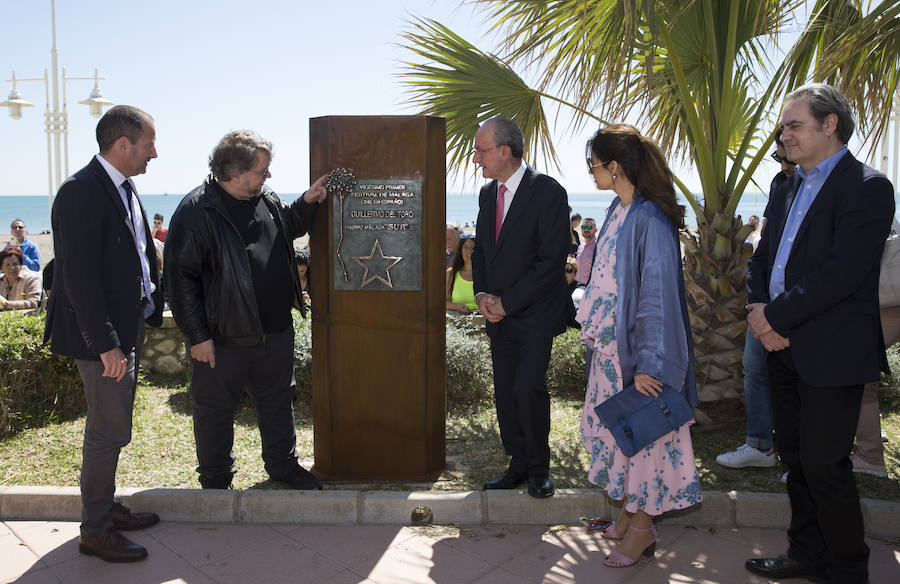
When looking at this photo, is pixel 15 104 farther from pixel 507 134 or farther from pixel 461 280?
pixel 507 134

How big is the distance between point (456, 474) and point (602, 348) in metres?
1.50

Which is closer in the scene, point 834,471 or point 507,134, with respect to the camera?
point 834,471

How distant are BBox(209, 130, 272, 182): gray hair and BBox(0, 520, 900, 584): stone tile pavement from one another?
183cm

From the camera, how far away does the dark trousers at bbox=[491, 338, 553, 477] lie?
3.93 meters

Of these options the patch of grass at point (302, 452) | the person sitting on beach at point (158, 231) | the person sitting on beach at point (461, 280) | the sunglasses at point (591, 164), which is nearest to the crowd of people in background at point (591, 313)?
the sunglasses at point (591, 164)

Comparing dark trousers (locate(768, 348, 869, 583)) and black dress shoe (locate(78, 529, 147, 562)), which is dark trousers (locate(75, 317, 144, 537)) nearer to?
black dress shoe (locate(78, 529, 147, 562))

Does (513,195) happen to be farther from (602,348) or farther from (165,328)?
(165,328)

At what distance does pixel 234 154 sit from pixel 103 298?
3.23 ft

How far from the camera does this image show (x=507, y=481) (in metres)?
4.07

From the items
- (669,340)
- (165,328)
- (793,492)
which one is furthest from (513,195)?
(165,328)

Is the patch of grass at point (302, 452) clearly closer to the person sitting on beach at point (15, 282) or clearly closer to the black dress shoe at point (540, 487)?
the black dress shoe at point (540, 487)

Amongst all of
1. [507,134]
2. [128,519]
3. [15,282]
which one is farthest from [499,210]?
[15,282]

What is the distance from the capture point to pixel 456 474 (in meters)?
4.39

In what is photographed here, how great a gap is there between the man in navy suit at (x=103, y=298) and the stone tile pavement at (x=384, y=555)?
187mm
